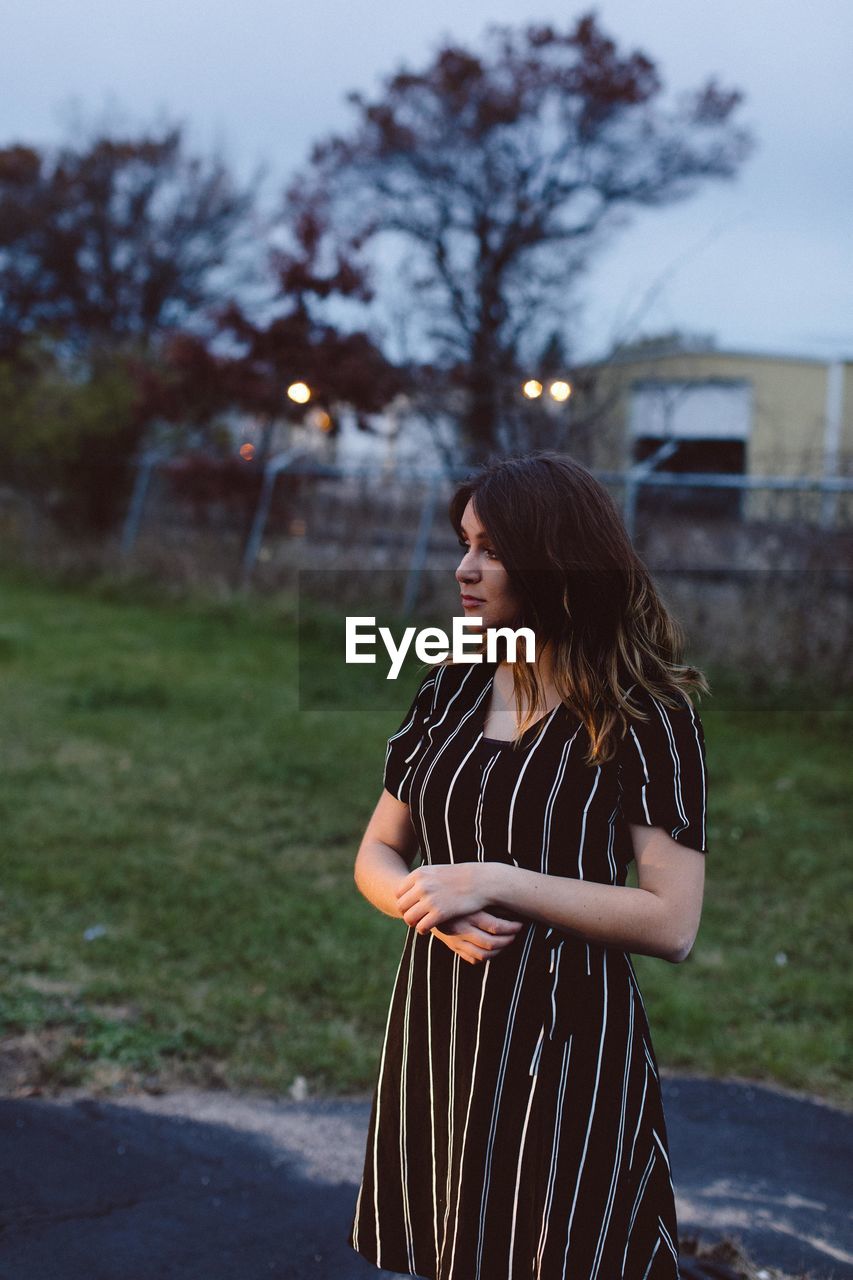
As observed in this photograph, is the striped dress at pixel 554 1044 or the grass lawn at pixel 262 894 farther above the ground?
the striped dress at pixel 554 1044

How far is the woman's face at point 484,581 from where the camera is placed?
2080 millimetres

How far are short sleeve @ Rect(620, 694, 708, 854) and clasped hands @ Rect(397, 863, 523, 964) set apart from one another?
0.27 meters

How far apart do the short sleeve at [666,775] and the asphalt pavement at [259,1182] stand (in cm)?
171

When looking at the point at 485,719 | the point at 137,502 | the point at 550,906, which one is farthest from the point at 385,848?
the point at 137,502

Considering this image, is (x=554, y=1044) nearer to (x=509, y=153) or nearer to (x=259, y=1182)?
(x=259, y=1182)

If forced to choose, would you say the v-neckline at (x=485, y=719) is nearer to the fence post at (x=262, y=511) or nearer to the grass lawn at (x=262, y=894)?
the grass lawn at (x=262, y=894)

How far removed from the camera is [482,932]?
188 centimetres

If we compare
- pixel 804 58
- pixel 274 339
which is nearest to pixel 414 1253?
pixel 804 58

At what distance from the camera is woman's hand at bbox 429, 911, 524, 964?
1.88 meters

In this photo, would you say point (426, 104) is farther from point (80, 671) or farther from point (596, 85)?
point (80, 671)

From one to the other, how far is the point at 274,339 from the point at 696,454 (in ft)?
16.4

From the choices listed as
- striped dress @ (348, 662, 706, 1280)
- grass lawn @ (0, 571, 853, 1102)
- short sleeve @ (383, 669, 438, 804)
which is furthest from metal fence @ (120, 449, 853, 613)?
striped dress @ (348, 662, 706, 1280)

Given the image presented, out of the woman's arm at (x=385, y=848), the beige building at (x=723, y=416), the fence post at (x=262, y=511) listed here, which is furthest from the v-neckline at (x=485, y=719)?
the fence post at (x=262, y=511)

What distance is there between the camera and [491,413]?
38.1ft
